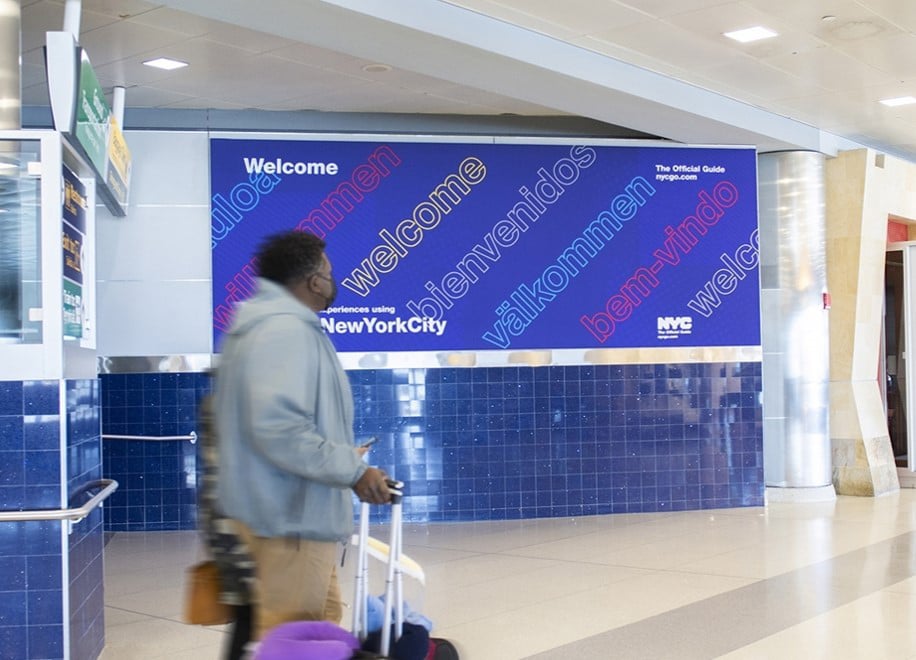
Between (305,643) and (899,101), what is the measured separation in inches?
315

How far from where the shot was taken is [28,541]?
3.97 metres

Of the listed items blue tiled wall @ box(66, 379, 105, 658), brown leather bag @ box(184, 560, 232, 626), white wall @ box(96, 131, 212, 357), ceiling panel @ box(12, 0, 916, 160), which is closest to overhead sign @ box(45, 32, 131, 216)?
ceiling panel @ box(12, 0, 916, 160)

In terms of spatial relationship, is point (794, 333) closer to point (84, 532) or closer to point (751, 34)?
point (751, 34)

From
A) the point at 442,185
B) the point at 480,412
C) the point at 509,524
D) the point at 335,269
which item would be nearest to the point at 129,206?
the point at 335,269

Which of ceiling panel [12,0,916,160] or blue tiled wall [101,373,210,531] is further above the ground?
ceiling panel [12,0,916,160]

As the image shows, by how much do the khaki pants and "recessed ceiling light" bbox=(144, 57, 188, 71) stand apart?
5106 millimetres

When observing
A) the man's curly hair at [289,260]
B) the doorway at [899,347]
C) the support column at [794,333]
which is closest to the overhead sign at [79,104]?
the man's curly hair at [289,260]

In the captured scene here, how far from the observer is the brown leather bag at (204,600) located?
2709mm

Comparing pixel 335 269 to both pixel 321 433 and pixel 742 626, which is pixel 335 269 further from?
pixel 321 433

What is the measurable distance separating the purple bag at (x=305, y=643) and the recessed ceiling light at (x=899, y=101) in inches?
306

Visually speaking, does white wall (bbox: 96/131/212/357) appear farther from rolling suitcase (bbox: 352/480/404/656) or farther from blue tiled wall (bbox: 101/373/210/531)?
rolling suitcase (bbox: 352/480/404/656)

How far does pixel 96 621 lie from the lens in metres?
4.66

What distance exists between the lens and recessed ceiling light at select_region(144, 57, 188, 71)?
6965mm

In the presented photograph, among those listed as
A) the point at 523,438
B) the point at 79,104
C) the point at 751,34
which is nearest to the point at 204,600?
the point at 79,104
